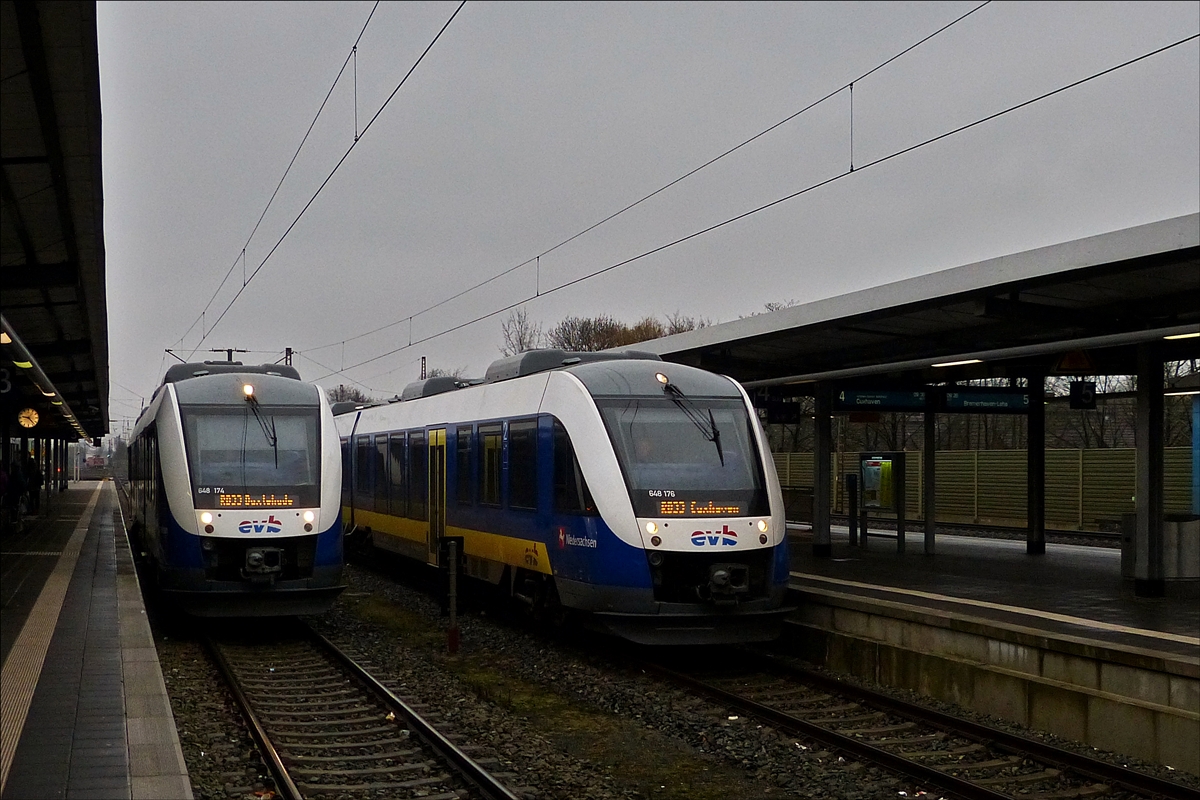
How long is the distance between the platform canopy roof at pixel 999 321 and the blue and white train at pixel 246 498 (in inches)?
230

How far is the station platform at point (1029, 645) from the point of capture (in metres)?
8.60

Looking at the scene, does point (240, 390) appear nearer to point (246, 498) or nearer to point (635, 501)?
point (246, 498)

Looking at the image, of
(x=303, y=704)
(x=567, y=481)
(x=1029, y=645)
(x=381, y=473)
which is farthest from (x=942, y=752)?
(x=381, y=473)

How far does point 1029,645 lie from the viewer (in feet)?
31.8

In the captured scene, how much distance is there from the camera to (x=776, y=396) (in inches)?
826

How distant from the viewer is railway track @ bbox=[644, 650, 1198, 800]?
775 cm

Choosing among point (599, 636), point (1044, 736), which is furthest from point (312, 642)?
point (1044, 736)

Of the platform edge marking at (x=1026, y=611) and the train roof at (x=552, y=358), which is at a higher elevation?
the train roof at (x=552, y=358)

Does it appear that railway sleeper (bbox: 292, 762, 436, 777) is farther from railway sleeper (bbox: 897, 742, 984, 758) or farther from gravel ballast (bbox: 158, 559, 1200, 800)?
railway sleeper (bbox: 897, 742, 984, 758)

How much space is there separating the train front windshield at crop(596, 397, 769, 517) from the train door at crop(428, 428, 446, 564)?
499 centimetres

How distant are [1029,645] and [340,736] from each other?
544 centimetres

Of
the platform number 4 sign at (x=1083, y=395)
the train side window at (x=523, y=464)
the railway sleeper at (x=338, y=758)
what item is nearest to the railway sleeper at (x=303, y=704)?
the railway sleeper at (x=338, y=758)

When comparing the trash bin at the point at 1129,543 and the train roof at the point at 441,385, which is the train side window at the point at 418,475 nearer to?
the train roof at the point at 441,385

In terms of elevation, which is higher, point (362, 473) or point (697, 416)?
point (697, 416)
